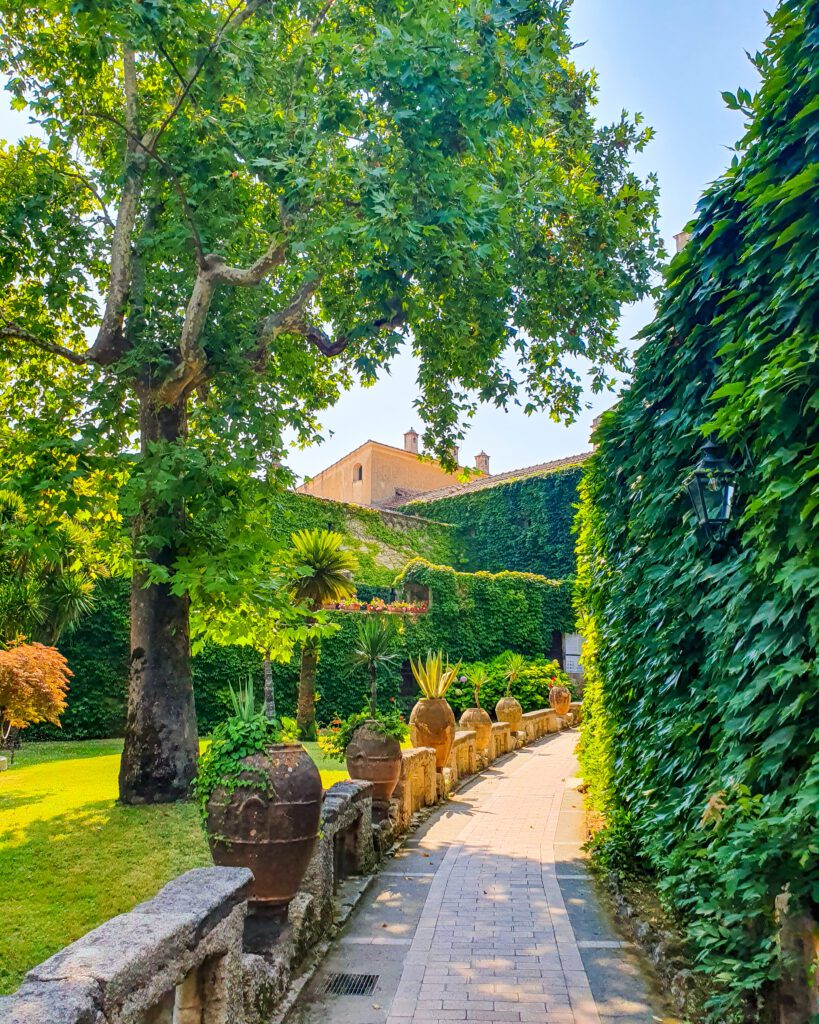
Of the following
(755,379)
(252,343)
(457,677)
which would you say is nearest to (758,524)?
(755,379)

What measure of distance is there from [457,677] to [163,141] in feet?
45.5

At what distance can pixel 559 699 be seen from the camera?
20719 millimetres

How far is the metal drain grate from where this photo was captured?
4188 mm

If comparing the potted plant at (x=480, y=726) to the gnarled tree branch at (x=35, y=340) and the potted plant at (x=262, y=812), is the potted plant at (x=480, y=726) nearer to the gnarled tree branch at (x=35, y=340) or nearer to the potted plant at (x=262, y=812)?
the gnarled tree branch at (x=35, y=340)

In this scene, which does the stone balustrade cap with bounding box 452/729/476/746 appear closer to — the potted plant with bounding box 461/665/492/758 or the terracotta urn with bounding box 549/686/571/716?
the potted plant with bounding box 461/665/492/758

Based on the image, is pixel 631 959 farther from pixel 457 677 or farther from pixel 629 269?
pixel 457 677

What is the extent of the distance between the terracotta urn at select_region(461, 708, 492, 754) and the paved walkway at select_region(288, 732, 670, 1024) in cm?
538

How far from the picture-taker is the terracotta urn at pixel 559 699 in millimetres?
20719

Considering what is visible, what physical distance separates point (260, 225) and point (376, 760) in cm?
749

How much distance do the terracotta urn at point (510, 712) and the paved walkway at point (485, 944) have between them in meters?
8.43

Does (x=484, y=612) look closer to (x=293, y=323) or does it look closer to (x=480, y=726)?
(x=480, y=726)

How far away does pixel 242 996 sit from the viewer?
11.3 ft

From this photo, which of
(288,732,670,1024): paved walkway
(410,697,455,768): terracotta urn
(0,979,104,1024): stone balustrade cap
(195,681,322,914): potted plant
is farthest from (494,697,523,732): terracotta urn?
(0,979,104,1024): stone balustrade cap

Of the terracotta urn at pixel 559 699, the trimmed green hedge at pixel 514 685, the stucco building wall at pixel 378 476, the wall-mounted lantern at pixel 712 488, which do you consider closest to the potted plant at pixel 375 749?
the wall-mounted lantern at pixel 712 488
